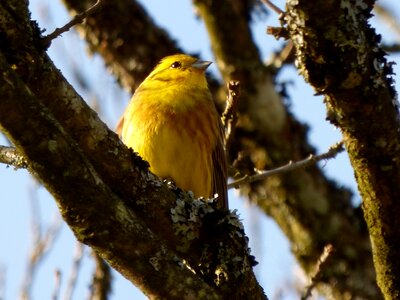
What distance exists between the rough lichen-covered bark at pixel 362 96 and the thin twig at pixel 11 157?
1.13 m

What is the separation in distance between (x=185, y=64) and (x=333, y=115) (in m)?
2.38

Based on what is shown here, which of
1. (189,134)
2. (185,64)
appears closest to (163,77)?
(185,64)

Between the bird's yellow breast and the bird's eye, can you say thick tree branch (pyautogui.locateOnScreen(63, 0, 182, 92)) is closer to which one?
the bird's eye

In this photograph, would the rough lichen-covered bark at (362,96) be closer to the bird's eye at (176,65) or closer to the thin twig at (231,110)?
the thin twig at (231,110)

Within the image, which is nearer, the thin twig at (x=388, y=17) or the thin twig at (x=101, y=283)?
the thin twig at (x=101, y=283)

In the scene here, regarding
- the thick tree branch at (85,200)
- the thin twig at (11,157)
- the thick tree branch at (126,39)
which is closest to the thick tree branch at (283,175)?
the thick tree branch at (126,39)

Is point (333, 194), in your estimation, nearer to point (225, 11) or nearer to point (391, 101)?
point (225, 11)

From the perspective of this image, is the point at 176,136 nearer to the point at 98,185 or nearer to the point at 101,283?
the point at 101,283

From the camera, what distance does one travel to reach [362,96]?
3.54 meters

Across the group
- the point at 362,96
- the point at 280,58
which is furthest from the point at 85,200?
the point at 280,58

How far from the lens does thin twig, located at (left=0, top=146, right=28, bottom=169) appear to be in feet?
10.7

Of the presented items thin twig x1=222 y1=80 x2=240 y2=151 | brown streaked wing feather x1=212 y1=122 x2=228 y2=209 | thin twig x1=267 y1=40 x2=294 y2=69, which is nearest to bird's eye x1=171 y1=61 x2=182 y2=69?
brown streaked wing feather x1=212 y1=122 x2=228 y2=209

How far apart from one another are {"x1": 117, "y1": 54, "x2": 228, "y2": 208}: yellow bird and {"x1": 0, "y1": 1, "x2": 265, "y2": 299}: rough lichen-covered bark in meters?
1.66

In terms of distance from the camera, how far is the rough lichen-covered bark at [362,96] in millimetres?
3439
